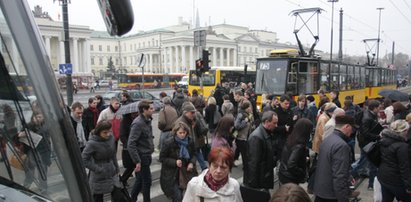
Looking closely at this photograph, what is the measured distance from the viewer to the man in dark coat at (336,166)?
369 cm

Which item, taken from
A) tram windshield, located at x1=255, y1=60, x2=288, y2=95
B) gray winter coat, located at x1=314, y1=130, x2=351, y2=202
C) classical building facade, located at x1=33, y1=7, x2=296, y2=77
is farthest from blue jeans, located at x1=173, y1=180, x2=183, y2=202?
classical building facade, located at x1=33, y1=7, x2=296, y2=77

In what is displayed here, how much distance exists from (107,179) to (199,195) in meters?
2.08

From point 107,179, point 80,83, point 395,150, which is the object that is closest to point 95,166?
point 107,179

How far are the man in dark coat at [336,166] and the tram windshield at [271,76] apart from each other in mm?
9233

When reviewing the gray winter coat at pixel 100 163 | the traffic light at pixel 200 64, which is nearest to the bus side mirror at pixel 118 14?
the gray winter coat at pixel 100 163

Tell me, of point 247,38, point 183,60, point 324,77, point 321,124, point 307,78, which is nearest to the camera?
point 321,124

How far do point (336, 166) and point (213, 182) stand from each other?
5.45 feet

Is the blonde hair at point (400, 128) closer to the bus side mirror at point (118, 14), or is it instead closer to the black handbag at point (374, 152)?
the black handbag at point (374, 152)

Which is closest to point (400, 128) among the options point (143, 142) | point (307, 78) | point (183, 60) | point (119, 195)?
point (143, 142)

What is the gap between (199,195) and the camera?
2.72 m

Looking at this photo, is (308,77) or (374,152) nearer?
(374,152)

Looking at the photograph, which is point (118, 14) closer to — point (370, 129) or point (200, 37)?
point (370, 129)

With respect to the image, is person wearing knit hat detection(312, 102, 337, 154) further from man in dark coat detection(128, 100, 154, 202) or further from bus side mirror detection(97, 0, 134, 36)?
bus side mirror detection(97, 0, 134, 36)

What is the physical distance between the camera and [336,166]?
146 inches
